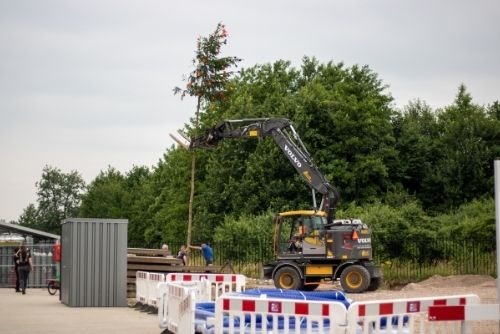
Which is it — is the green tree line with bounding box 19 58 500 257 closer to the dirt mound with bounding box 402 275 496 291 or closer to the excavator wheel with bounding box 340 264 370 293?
the dirt mound with bounding box 402 275 496 291

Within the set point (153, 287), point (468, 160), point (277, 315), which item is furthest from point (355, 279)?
point (468, 160)

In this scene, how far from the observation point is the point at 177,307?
15734mm

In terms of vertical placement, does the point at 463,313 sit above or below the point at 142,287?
above

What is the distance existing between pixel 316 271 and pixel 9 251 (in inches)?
611

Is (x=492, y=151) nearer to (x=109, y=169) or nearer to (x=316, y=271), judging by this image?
(x=316, y=271)

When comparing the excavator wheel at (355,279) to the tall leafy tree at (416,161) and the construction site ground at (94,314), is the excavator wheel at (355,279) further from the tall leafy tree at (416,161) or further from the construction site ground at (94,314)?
the tall leafy tree at (416,161)

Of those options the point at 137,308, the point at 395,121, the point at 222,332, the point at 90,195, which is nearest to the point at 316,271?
the point at 137,308

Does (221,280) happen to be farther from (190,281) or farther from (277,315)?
(277,315)

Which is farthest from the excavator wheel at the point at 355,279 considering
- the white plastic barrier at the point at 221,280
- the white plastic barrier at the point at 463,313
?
the white plastic barrier at the point at 463,313

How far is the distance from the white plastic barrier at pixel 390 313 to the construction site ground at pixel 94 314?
17.8ft

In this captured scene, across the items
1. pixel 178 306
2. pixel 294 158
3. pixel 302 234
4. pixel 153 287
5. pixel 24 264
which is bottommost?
pixel 153 287

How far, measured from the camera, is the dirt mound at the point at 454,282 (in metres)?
33.9

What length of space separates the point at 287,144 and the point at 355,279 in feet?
17.5

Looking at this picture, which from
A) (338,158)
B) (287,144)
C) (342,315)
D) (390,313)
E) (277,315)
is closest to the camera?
(342,315)
